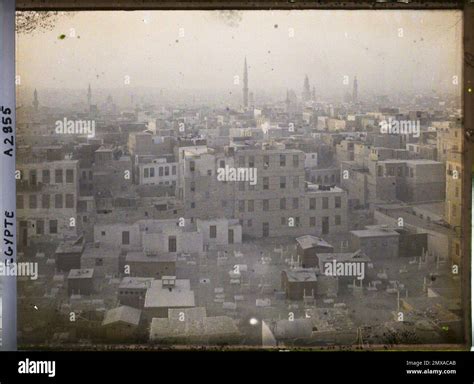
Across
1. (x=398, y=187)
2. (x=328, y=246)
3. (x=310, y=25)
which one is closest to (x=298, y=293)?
(x=328, y=246)

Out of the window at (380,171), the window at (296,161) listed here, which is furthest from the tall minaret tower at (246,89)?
the window at (380,171)

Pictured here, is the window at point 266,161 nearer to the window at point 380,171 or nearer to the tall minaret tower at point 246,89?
the tall minaret tower at point 246,89

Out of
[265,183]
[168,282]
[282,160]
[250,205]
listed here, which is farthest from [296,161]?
[168,282]

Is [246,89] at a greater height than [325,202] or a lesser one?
greater

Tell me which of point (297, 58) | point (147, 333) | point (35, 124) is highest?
point (297, 58)

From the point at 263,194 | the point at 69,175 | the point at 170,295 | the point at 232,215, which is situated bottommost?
the point at 170,295

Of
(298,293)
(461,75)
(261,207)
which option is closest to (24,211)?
(261,207)

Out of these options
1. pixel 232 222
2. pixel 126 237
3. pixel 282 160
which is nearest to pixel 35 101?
pixel 126 237

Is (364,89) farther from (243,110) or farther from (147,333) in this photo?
(147,333)

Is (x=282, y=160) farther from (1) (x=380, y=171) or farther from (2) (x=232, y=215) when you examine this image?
(1) (x=380, y=171)

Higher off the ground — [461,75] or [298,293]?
[461,75]
